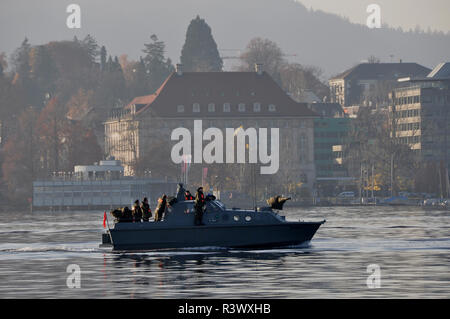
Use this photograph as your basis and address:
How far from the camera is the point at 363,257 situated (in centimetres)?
6425

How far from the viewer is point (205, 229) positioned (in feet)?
218

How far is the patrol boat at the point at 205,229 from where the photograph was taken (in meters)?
66.4

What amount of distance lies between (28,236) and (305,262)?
38781 millimetres

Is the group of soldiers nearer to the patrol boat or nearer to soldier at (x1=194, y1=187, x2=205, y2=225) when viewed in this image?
soldier at (x1=194, y1=187, x2=205, y2=225)

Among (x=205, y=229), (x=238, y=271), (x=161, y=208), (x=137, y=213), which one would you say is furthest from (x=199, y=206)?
(x=238, y=271)

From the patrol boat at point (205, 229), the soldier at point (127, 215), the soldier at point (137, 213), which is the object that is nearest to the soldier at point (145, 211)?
the soldier at point (137, 213)

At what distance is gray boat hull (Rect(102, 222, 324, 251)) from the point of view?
66.5 metres

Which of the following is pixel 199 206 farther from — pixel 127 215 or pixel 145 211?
pixel 127 215

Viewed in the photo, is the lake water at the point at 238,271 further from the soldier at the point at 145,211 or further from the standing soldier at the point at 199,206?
the soldier at the point at 145,211

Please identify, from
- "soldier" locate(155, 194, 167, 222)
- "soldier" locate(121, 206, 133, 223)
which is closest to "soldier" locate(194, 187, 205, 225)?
"soldier" locate(155, 194, 167, 222)
